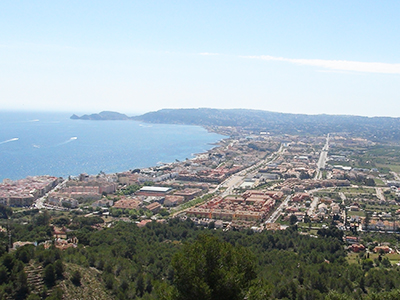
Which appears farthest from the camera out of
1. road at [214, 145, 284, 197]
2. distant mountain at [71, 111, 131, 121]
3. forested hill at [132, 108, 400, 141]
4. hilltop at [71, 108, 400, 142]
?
distant mountain at [71, 111, 131, 121]

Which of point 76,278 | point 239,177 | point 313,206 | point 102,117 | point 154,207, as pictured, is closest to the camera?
point 76,278

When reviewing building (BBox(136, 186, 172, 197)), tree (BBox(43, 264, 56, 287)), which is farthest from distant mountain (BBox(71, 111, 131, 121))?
tree (BBox(43, 264, 56, 287))

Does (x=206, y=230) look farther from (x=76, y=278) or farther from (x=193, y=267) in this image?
(x=193, y=267)

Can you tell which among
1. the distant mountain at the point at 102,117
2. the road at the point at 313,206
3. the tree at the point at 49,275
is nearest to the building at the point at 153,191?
the road at the point at 313,206

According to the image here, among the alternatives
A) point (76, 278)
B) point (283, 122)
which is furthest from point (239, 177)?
point (283, 122)

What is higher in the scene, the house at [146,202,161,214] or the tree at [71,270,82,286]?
the tree at [71,270,82,286]

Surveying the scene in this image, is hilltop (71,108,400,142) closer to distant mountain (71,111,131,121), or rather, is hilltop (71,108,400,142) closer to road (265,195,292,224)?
distant mountain (71,111,131,121)

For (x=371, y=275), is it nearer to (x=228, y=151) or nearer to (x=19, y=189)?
(x=19, y=189)

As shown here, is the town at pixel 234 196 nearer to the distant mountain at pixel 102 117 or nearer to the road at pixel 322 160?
the road at pixel 322 160
